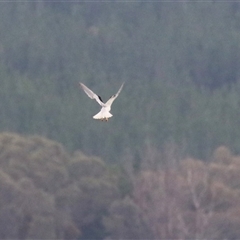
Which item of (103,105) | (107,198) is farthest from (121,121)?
(103,105)

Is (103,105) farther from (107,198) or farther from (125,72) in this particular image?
(125,72)

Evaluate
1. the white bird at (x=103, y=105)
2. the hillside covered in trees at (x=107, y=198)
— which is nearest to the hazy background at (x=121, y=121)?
the hillside covered in trees at (x=107, y=198)

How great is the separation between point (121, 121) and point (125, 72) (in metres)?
10.8

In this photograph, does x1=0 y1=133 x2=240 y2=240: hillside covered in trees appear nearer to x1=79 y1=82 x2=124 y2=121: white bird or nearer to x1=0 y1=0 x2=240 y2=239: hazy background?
x1=0 y1=0 x2=240 y2=239: hazy background

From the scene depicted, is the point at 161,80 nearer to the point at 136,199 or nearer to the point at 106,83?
the point at 106,83

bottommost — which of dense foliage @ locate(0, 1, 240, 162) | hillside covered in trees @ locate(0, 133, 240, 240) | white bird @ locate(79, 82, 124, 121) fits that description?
white bird @ locate(79, 82, 124, 121)

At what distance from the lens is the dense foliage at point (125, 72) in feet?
112

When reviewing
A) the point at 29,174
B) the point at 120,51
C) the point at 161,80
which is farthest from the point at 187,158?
the point at 120,51

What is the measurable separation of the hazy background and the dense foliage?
59 mm

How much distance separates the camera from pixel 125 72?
153ft

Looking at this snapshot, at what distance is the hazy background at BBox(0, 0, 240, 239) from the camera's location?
2373 cm

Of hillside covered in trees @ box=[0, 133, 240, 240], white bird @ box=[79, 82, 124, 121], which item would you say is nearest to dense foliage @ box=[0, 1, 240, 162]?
hillside covered in trees @ box=[0, 133, 240, 240]

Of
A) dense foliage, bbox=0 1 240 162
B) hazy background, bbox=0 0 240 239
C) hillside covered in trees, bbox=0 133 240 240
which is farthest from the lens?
dense foliage, bbox=0 1 240 162

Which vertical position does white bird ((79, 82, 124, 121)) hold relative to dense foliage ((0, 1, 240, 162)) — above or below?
below
